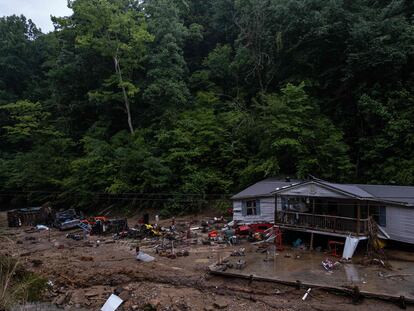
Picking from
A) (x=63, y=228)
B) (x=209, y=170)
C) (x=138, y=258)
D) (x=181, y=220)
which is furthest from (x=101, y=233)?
(x=209, y=170)

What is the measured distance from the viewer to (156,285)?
1486 centimetres

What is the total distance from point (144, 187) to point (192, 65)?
19.5 meters

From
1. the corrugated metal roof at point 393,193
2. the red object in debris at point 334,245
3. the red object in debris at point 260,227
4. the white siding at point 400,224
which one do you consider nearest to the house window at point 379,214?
the white siding at point 400,224

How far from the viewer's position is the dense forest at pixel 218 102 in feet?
82.7

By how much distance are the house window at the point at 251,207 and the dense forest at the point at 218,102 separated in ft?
11.7

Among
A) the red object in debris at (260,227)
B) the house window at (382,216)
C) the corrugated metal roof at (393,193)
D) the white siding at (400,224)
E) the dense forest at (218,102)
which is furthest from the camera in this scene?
the dense forest at (218,102)

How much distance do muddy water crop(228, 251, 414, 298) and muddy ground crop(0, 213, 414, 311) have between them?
0.71 metres

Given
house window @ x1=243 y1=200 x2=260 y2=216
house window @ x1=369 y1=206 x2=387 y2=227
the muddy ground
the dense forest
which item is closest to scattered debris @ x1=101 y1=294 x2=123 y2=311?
the muddy ground

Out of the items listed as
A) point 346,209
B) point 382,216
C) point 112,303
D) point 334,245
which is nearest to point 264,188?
point 346,209

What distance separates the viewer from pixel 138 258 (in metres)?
17.7

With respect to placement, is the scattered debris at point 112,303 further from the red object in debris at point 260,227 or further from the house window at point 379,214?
the house window at point 379,214

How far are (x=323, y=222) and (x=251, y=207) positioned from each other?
19.3 feet

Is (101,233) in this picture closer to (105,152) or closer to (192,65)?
(105,152)

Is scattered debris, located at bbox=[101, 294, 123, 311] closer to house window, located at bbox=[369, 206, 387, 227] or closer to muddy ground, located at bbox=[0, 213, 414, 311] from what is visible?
muddy ground, located at bbox=[0, 213, 414, 311]
